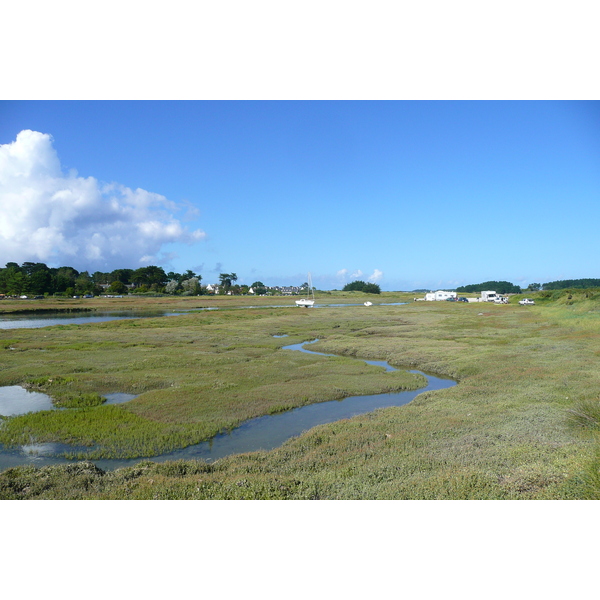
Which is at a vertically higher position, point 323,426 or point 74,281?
point 74,281

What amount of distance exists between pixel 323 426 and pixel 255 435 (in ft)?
8.09

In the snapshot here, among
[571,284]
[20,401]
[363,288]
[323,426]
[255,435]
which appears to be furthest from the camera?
[363,288]

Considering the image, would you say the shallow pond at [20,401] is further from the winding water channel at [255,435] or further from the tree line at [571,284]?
the tree line at [571,284]

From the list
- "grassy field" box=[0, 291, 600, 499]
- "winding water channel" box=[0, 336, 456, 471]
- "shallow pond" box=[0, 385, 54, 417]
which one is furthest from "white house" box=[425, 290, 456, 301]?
"shallow pond" box=[0, 385, 54, 417]

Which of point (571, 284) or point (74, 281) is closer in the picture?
point (74, 281)

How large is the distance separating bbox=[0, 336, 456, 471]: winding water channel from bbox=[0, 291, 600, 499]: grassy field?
1.88 feet

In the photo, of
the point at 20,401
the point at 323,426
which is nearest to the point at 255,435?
the point at 323,426

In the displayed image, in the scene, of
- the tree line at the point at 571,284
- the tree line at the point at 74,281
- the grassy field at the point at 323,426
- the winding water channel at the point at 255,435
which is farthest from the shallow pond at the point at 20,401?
the tree line at the point at 571,284

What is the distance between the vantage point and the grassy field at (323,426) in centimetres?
870

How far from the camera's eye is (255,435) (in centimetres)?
1478

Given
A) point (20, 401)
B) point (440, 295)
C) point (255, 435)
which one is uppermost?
point (440, 295)

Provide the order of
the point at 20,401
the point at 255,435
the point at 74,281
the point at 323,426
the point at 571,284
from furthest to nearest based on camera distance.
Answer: the point at 571,284 → the point at 74,281 → the point at 20,401 → the point at 255,435 → the point at 323,426

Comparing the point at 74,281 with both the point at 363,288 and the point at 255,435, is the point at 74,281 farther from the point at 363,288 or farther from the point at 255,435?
the point at 363,288
